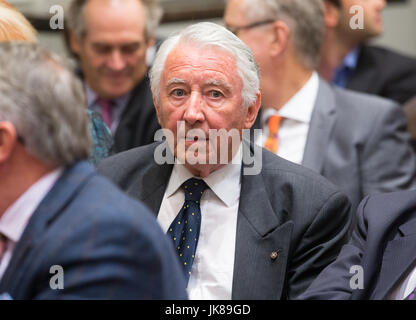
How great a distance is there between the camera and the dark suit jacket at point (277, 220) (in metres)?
1.84

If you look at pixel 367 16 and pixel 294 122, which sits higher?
pixel 367 16

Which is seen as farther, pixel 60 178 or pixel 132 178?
pixel 132 178

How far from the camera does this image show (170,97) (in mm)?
1947

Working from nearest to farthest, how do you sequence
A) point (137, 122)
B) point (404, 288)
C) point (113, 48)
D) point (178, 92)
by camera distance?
point (404, 288) → point (178, 92) → point (137, 122) → point (113, 48)

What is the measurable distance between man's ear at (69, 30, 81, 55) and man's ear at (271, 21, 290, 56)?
2.85ft

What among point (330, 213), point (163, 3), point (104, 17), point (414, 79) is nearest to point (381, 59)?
point (414, 79)

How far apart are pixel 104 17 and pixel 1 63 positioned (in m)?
1.55

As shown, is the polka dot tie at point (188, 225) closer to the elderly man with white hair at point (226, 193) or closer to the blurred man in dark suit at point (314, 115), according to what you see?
the elderly man with white hair at point (226, 193)

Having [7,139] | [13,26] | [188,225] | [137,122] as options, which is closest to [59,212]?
[7,139]

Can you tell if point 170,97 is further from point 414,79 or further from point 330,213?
point 414,79

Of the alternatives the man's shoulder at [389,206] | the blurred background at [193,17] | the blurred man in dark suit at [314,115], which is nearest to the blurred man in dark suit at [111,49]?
the blurred background at [193,17]

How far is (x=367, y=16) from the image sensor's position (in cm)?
337

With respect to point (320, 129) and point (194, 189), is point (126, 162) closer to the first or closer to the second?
point (194, 189)

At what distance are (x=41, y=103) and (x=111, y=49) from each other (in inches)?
60.9
